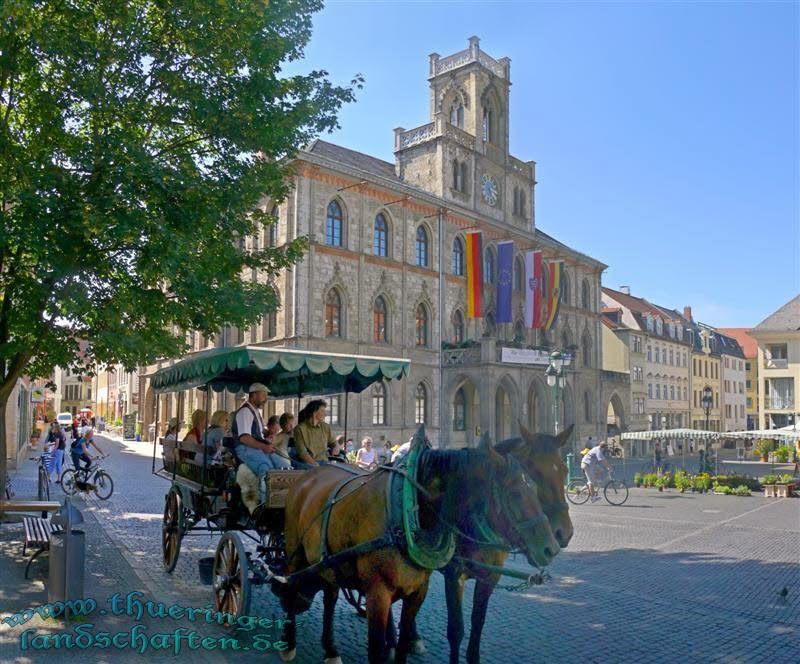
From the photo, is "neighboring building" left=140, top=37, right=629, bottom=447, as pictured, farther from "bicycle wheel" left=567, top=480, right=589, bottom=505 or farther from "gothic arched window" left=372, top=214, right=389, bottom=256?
"bicycle wheel" left=567, top=480, right=589, bottom=505

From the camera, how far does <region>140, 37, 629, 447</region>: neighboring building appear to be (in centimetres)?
3119

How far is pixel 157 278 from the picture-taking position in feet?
37.0

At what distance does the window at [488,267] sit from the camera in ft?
135

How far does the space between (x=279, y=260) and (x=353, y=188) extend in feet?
65.4

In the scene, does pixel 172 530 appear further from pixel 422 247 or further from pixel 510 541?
pixel 422 247

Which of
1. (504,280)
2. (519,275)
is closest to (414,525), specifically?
(504,280)

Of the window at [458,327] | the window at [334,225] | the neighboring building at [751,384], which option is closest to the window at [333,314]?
the window at [334,225]

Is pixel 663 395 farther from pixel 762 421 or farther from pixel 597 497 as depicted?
pixel 597 497

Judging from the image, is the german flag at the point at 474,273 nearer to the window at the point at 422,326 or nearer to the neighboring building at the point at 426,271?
the neighboring building at the point at 426,271

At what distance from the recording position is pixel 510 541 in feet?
16.6

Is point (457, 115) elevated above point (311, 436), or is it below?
above

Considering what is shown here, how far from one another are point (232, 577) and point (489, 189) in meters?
37.9

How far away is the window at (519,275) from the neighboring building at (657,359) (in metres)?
18.0

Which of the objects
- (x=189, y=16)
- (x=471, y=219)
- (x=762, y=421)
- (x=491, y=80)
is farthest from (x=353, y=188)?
(x=762, y=421)
